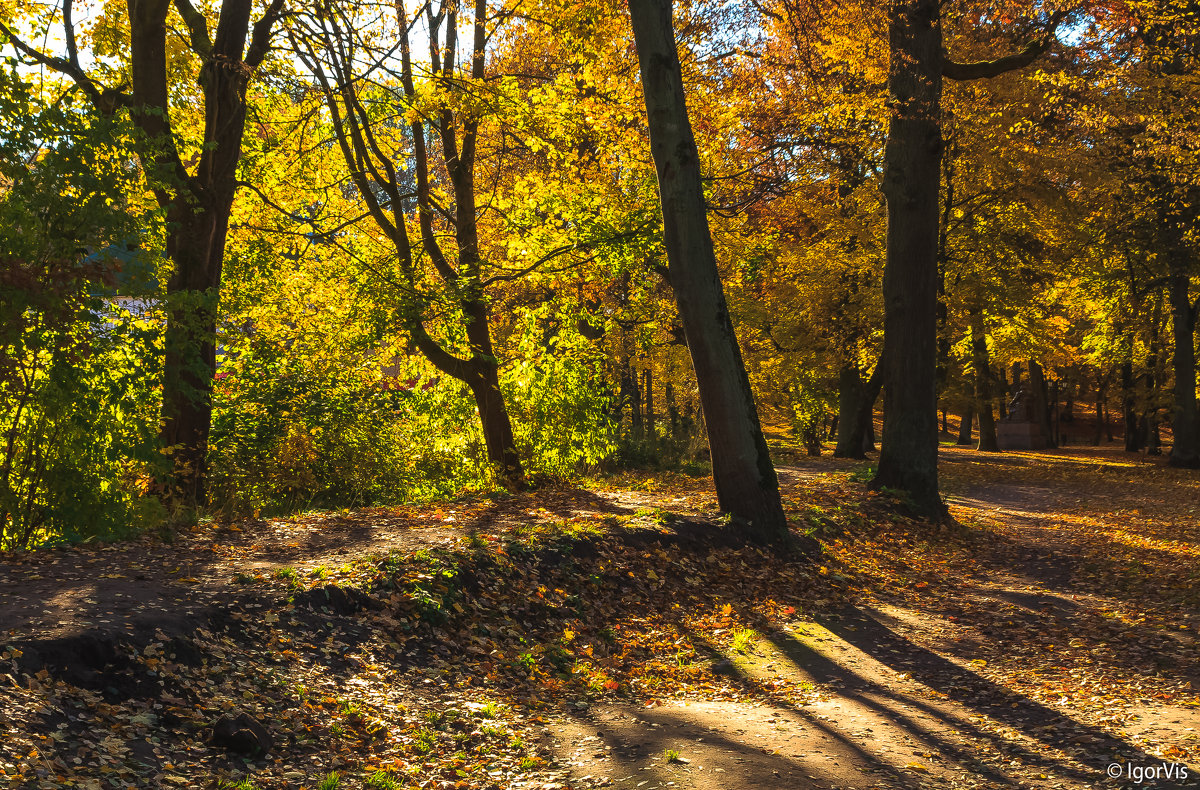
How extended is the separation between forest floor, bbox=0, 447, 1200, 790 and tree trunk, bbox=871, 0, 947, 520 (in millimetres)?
2872

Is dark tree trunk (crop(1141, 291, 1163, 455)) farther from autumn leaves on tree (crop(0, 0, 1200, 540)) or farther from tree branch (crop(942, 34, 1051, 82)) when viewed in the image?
tree branch (crop(942, 34, 1051, 82))

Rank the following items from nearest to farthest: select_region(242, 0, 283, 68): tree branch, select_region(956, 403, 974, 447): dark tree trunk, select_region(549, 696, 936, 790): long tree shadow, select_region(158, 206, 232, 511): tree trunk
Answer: select_region(549, 696, 936, 790): long tree shadow, select_region(158, 206, 232, 511): tree trunk, select_region(242, 0, 283, 68): tree branch, select_region(956, 403, 974, 447): dark tree trunk

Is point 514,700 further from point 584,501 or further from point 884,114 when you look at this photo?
point 884,114

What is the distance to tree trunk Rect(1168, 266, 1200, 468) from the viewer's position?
73.7 feet

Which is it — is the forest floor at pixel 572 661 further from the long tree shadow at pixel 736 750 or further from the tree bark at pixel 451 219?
the tree bark at pixel 451 219

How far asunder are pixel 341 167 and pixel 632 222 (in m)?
6.03

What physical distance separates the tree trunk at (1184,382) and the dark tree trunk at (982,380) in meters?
4.74

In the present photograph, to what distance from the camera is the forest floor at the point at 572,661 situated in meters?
4.46

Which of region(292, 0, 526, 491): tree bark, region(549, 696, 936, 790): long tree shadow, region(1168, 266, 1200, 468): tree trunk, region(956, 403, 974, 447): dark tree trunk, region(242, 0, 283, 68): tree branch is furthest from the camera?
region(956, 403, 974, 447): dark tree trunk

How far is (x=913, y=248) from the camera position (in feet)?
42.3

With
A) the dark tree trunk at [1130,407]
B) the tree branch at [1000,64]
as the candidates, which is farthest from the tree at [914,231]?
the dark tree trunk at [1130,407]

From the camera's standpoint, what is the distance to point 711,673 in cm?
671

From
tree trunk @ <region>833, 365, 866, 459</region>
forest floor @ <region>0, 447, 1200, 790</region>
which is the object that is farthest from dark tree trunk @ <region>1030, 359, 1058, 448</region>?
forest floor @ <region>0, 447, 1200, 790</region>

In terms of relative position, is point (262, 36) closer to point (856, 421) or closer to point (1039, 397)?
point (856, 421)
